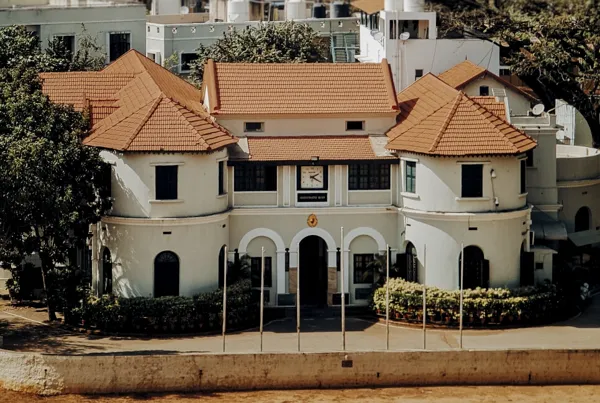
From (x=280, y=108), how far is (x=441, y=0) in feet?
26.8

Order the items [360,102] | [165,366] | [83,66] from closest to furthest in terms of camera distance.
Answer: [165,366], [360,102], [83,66]

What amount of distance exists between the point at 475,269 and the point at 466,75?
1895 centimetres

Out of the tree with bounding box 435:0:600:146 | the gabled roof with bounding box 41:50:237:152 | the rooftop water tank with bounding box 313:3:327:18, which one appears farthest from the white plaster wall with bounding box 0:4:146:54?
the tree with bounding box 435:0:600:146

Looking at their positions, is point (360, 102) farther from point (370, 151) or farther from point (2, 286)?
point (2, 286)

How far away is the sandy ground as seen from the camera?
58969 millimetres

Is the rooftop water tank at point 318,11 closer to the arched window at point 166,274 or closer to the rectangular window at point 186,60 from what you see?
the rectangular window at point 186,60

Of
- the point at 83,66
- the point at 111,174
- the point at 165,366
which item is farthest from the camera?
the point at 83,66

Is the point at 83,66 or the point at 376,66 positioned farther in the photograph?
the point at 83,66

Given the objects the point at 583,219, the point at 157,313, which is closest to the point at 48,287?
the point at 157,313

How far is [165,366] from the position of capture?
59.5 metres

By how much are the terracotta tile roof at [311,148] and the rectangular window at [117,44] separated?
89.0 feet

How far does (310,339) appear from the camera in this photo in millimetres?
63469

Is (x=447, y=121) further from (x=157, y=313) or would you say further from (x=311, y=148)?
(x=157, y=313)

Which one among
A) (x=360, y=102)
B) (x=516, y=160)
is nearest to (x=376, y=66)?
(x=360, y=102)
